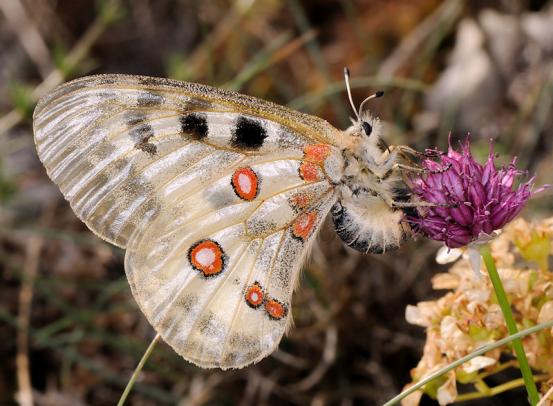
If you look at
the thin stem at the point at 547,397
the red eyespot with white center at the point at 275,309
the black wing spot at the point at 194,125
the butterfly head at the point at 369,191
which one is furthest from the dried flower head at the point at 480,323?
the black wing spot at the point at 194,125

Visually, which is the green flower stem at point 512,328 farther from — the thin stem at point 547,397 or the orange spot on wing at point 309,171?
the orange spot on wing at point 309,171

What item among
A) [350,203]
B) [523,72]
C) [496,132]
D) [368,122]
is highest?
[523,72]

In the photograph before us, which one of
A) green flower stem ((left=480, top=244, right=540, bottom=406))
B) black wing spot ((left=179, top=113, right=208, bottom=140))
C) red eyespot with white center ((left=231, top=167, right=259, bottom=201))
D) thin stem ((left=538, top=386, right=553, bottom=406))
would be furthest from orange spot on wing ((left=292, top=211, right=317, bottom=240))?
thin stem ((left=538, top=386, right=553, bottom=406))

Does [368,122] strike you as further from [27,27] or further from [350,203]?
[27,27]

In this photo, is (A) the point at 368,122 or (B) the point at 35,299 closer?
(A) the point at 368,122

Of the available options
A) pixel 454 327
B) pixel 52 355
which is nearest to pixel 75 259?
pixel 52 355

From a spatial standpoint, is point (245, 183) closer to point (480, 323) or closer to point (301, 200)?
point (301, 200)
